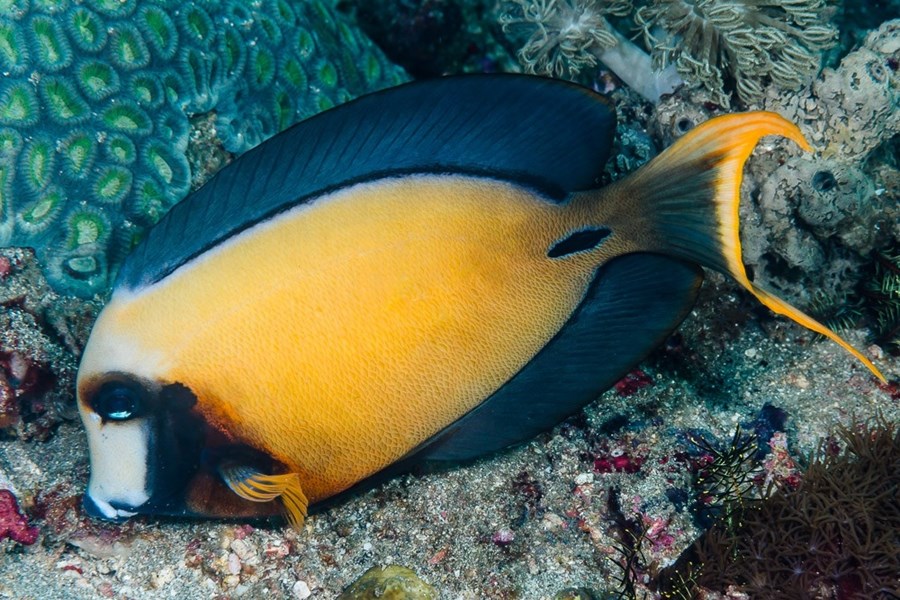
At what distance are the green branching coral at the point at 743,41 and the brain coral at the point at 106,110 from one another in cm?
205

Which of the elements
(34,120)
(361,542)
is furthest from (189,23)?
(361,542)

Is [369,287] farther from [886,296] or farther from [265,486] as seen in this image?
[886,296]

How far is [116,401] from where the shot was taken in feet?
6.16

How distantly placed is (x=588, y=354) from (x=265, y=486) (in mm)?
1065

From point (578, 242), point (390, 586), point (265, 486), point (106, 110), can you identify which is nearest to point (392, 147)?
point (578, 242)

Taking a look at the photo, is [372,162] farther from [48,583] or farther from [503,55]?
[503,55]

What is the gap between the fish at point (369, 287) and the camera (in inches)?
75.2

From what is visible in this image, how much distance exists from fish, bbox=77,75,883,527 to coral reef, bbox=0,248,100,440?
97 cm

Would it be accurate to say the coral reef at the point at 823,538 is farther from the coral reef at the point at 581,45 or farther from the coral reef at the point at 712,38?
the coral reef at the point at 581,45

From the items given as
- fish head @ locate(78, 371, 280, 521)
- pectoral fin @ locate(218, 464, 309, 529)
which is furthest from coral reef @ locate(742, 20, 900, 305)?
fish head @ locate(78, 371, 280, 521)

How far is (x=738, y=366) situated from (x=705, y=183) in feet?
4.66

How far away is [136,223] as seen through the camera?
304 cm

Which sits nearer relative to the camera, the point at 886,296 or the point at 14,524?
the point at 14,524

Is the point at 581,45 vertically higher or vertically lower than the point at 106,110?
lower
